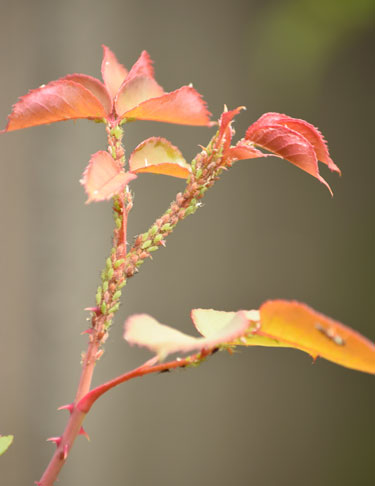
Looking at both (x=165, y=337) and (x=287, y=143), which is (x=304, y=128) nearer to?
(x=287, y=143)

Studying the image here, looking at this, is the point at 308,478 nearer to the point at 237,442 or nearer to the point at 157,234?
the point at 237,442

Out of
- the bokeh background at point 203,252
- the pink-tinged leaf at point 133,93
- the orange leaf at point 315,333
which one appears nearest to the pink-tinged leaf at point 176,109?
the pink-tinged leaf at point 133,93

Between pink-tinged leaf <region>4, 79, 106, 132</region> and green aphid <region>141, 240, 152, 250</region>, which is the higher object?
pink-tinged leaf <region>4, 79, 106, 132</region>

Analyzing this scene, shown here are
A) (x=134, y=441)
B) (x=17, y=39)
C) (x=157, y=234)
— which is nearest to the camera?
(x=157, y=234)

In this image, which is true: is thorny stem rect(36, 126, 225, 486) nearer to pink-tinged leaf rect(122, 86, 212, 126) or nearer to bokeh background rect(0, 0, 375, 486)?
pink-tinged leaf rect(122, 86, 212, 126)

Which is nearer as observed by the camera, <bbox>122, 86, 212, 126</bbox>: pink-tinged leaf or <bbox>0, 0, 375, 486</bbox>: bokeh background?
<bbox>122, 86, 212, 126</bbox>: pink-tinged leaf

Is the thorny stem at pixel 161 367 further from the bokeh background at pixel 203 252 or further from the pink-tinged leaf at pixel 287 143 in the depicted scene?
the bokeh background at pixel 203 252

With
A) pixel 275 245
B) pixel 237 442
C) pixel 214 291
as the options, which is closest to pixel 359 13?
pixel 275 245

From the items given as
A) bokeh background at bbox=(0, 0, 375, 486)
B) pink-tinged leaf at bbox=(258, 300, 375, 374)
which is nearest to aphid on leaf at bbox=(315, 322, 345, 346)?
pink-tinged leaf at bbox=(258, 300, 375, 374)
